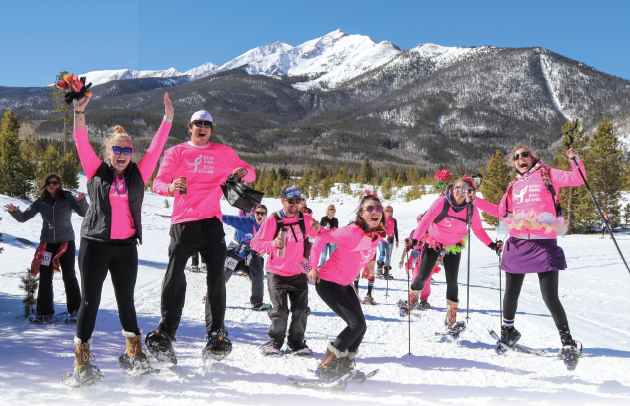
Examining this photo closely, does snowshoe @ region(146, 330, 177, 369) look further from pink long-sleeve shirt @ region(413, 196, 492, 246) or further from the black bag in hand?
pink long-sleeve shirt @ region(413, 196, 492, 246)

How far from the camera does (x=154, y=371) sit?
3203mm

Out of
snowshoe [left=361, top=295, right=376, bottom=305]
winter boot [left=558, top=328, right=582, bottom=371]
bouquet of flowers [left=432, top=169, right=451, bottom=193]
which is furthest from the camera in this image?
snowshoe [left=361, top=295, right=376, bottom=305]

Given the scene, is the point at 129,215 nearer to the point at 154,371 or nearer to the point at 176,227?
the point at 176,227

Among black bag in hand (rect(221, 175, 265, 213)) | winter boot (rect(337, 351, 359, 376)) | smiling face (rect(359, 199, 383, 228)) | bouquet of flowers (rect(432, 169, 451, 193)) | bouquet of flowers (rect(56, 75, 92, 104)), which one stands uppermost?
bouquet of flowers (rect(56, 75, 92, 104))

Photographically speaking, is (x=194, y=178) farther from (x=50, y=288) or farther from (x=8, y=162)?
(x=8, y=162)

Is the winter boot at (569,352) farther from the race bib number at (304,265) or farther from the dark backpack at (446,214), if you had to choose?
the race bib number at (304,265)

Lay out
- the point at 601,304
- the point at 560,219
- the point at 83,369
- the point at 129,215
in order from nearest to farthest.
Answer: the point at 83,369 < the point at 129,215 < the point at 560,219 < the point at 601,304

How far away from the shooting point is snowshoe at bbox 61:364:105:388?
294cm

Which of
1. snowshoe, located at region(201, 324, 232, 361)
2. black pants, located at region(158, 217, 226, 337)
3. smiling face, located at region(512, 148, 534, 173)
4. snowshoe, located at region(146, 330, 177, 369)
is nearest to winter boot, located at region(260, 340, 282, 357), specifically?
snowshoe, located at region(201, 324, 232, 361)

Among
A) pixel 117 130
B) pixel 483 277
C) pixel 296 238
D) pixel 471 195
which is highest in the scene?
pixel 117 130

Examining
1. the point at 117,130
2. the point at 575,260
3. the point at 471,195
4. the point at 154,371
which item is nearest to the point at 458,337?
the point at 471,195

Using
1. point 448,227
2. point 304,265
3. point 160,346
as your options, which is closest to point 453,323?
point 448,227

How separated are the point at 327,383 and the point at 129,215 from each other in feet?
7.10

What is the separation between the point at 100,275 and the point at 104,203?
0.57m
